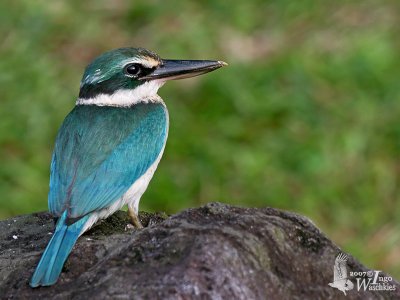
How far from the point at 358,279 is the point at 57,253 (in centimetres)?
123

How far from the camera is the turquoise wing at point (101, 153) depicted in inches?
172

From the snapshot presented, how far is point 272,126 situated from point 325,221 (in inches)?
46.5

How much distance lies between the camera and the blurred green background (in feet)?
24.1

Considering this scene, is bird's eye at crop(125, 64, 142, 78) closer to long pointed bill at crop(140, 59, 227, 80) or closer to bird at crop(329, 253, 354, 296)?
long pointed bill at crop(140, 59, 227, 80)

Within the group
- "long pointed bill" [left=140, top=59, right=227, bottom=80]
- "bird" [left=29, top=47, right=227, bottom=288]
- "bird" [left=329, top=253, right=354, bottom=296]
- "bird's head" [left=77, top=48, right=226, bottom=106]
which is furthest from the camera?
"long pointed bill" [left=140, top=59, right=227, bottom=80]

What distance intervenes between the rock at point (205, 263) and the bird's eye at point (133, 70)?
51.8 inches

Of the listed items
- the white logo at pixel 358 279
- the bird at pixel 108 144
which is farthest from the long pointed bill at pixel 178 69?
the white logo at pixel 358 279

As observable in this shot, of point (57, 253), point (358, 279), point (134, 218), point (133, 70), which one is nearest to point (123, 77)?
point (133, 70)

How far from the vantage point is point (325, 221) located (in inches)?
286

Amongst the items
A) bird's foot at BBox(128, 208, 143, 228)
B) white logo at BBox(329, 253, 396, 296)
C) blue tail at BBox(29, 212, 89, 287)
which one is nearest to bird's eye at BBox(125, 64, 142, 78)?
bird's foot at BBox(128, 208, 143, 228)

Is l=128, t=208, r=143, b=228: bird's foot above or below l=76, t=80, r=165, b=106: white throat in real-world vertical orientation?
below

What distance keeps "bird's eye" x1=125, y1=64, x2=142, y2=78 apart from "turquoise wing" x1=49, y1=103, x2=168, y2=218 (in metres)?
0.18

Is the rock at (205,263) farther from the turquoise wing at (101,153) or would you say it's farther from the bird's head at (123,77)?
the bird's head at (123,77)

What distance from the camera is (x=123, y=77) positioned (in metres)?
5.11
